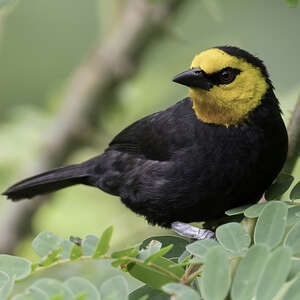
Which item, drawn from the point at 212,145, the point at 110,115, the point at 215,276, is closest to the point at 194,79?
the point at 212,145

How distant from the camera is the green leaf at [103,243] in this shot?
1.87m

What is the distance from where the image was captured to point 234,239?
1912 millimetres

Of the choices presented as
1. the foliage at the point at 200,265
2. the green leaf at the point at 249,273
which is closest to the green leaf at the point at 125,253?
the foliage at the point at 200,265

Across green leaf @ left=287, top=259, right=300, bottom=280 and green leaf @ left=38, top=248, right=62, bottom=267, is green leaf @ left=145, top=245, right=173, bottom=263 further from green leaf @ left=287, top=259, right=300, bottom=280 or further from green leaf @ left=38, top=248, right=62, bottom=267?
green leaf @ left=287, top=259, right=300, bottom=280

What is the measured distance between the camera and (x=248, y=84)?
294 cm

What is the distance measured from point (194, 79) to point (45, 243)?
3.84ft

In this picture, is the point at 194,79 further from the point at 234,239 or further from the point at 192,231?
the point at 234,239

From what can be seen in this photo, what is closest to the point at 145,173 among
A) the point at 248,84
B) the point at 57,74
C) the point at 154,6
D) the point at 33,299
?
the point at 248,84

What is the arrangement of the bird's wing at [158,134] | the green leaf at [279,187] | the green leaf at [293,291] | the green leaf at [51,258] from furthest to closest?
the bird's wing at [158,134], the green leaf at [279,187], the green leaf at [51,258], the green leaf at [293,291]

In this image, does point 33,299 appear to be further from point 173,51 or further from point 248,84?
point 173,51

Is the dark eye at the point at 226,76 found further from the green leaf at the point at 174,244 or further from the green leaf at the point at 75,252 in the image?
the green leaf at the point at 75,252

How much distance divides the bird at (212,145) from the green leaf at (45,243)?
0.97 metres

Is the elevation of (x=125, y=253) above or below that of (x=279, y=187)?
above

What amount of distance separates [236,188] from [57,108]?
2.06 metres
